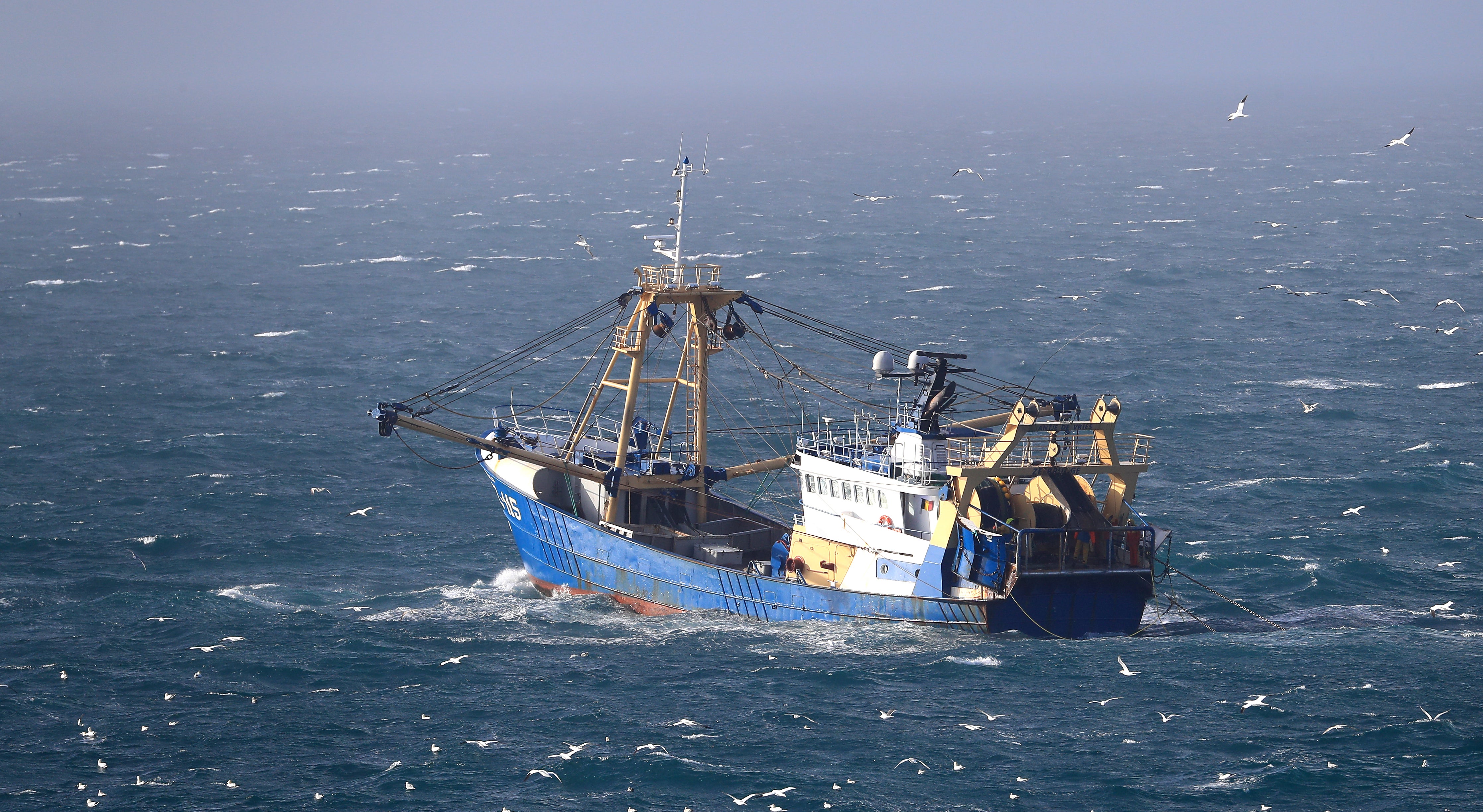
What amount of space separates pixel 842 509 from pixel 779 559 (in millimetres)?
2907

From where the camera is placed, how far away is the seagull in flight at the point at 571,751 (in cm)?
3684

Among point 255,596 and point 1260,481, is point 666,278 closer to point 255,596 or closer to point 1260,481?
point 255,596

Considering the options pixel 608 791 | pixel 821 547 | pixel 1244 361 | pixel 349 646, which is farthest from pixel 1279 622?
pixel 1244 361

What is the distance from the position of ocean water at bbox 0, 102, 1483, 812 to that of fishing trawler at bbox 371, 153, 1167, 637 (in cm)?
113

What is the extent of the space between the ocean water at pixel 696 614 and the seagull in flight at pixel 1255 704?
0.21 m

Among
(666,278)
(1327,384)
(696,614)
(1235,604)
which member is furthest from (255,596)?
(1327,384)

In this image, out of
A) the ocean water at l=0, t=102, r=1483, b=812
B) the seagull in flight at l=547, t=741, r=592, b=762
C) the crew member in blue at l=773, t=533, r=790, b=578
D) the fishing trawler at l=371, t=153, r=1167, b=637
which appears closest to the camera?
the ocean water at l=0, t=102, r=1483, b=812

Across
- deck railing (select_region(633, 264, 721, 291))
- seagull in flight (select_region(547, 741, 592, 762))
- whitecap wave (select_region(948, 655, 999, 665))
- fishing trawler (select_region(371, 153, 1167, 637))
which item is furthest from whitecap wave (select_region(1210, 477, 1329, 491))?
seagull in flight (select_region(547, 741, 592, 762))

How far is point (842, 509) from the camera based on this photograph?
4697cm

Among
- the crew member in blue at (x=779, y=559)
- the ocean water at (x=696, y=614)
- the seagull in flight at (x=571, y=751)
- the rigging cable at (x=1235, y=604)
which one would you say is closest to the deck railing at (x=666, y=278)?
the crew member in blue at (x=779, y=559)

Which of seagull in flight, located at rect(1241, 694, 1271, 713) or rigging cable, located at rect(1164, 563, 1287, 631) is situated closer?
seagull in flight, located at rect(1241, 694, 1271, 713)

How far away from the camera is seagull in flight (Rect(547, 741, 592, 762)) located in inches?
1451

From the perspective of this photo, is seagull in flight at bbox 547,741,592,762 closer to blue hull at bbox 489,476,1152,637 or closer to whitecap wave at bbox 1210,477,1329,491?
blue hull at bbox 489,476,1152,637

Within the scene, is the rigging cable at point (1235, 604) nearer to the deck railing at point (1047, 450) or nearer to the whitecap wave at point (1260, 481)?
the deck railing at point (1047, 450)
